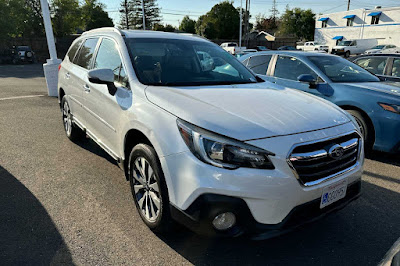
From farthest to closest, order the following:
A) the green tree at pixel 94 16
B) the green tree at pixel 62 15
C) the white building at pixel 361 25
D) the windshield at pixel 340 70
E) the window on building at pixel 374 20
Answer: the green tree at pixel 94 16, the window on building at pixel 374 20, the white building at pixel 361 25, the green tree at pixel 62 15, the windshield at pixel 340 70

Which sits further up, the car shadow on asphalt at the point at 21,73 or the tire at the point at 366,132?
the tire at the point at 366,132

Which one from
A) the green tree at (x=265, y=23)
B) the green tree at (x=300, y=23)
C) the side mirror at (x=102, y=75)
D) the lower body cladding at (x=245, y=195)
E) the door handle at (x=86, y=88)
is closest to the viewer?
the lower body cladding at (x=245, y=195)

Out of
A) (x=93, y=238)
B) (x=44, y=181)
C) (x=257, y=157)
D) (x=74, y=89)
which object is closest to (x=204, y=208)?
(x=257, y=157)

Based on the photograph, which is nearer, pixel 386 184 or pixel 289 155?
pixel 289 155

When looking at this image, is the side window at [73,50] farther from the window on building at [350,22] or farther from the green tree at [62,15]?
the window on building at [350,22]

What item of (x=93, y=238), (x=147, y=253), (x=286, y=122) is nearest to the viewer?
(x=286, y=122)

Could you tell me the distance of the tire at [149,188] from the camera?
2307mm

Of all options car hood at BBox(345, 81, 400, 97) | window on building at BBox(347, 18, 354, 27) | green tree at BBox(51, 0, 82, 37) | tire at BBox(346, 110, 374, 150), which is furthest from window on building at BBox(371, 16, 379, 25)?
tire at BBox(346, 110, 374, 150)

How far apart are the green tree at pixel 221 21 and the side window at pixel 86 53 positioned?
54.5 metres

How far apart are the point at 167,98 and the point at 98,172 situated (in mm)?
1934

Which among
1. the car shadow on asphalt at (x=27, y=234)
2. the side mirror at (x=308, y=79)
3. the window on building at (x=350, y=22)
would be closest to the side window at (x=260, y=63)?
the side mirror at (x=308, y=79)

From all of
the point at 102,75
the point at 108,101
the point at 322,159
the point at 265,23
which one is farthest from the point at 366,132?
the point at 265,23

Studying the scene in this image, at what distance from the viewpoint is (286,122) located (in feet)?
7.31

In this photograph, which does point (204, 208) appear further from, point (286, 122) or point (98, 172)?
point (98, 172)
